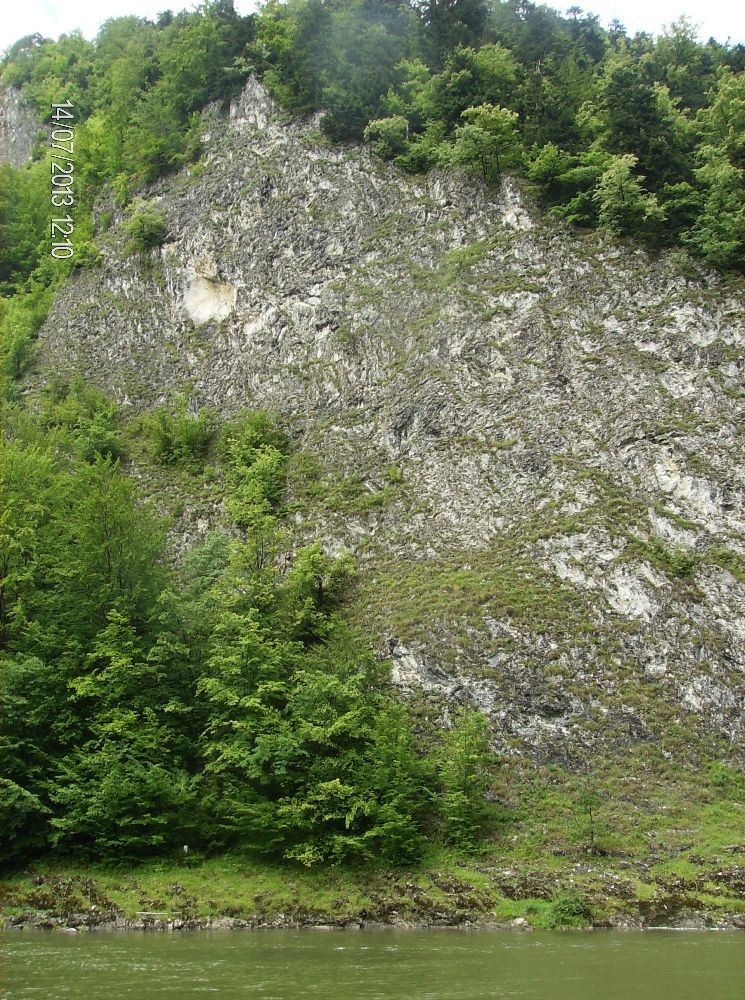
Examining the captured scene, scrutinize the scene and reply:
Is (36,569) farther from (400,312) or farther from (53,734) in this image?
(400,312)

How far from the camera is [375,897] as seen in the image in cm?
2197

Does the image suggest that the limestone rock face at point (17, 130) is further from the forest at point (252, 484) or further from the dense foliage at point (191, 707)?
the dense foliage at point (191, 707)

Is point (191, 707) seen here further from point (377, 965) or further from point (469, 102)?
point (469, 102)

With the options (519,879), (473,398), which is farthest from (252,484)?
(519,879)

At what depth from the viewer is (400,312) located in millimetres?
39781

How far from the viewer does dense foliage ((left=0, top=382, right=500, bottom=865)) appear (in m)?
24.1

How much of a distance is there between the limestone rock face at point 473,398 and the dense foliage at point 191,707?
297cm

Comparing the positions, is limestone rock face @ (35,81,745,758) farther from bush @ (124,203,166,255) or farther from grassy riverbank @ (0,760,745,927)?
grassy riverbank @ (0,760,745,927)

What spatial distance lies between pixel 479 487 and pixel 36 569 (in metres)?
17.5

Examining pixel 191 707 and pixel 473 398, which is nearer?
pixel 191 707

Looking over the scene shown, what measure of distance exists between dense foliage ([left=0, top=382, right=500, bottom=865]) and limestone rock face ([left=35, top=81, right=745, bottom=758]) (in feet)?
9.74

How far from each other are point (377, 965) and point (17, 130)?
7037cm

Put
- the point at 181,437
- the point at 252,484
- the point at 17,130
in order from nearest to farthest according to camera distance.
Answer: the point at 252,484
the point at 181,437
the point at 17,130

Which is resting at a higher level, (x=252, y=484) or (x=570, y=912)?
(x=252, y=484)
